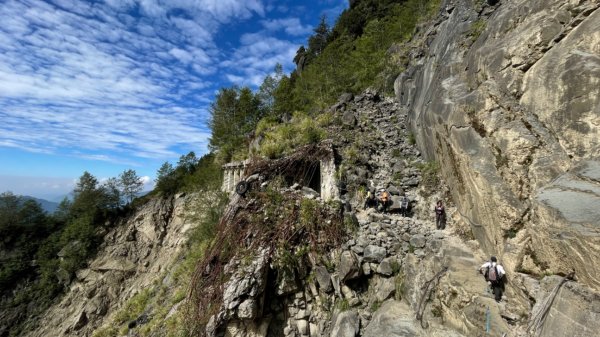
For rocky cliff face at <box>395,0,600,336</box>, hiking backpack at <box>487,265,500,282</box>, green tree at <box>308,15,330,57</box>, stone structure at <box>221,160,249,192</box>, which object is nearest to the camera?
rocky cliff face at <box>395,0,600,336</box>

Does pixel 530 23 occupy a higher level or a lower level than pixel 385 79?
lower

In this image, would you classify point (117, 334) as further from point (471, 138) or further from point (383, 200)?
point (471, 138)

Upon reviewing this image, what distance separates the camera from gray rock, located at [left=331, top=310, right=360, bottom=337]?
9.32 m

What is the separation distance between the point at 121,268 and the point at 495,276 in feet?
111

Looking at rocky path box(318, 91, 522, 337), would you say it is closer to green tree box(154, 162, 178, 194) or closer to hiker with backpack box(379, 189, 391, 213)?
hiker with backpack box(379, 189, 391, 213)

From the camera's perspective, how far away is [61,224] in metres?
35.4

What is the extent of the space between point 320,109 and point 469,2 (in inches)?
503

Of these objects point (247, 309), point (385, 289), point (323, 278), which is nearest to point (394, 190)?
point (385, 289)

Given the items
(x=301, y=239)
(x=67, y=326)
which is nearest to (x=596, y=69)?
(x=301, y=239)

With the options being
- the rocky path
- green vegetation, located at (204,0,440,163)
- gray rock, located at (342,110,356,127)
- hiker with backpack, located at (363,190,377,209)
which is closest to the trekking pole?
the rocky path

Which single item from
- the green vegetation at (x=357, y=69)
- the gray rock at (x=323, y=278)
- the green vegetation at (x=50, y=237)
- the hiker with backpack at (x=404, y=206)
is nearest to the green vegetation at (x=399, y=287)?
the gray rock at (x=323, y=278)

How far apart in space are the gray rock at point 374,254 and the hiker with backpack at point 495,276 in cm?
380

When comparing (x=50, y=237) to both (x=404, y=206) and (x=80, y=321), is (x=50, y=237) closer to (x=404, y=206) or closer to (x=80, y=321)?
(x=80, y=321)

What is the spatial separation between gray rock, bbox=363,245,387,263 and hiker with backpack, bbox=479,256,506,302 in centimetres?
380
